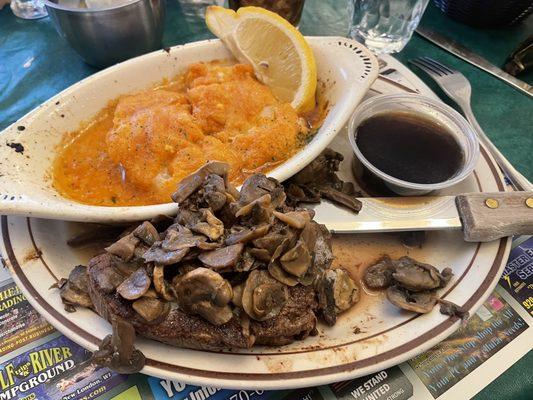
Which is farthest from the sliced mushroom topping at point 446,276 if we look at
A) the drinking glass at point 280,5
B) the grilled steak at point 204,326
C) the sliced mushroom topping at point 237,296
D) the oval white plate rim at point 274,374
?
the drinking glass at point 280,5

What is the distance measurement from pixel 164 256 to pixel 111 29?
173cm

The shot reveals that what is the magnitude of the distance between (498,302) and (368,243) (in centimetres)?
58

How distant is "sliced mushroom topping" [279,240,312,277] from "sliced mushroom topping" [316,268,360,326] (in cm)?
14

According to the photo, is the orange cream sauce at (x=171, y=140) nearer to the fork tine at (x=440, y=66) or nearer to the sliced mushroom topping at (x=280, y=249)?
the sliced mushroom topping at (x=280, y=249)

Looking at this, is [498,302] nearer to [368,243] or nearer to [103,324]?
[368,243]

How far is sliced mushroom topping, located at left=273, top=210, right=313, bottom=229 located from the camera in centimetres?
138

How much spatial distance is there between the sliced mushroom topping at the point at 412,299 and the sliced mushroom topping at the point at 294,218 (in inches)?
18.4

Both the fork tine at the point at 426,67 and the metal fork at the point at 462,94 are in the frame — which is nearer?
the metal fork at the point at 462,94

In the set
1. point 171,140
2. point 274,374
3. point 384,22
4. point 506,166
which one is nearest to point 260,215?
point 274,374

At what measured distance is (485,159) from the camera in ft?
6.65

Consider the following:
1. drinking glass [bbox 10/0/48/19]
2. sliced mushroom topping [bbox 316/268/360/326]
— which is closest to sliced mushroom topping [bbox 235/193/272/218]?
sliced mushroom topping [bbox 316/268/360/326]

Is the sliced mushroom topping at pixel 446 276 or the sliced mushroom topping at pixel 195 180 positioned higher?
the sliced mushroom topping at pixel 195 180

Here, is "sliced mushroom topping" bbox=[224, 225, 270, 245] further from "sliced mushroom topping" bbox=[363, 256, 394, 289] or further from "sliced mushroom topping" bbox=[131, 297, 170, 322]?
"sliced mushroom topping" bbox=[363, 256, 394, 289]

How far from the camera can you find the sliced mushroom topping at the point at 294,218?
1378 millimetres
